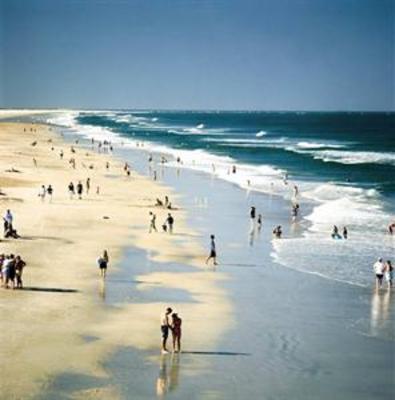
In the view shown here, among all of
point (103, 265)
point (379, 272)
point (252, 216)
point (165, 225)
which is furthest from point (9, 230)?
point (379, 272)

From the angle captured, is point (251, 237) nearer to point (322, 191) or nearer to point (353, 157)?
point (322, 191)

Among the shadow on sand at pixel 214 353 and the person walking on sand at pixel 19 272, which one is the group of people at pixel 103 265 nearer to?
the person walking on sand at pixel 19 272

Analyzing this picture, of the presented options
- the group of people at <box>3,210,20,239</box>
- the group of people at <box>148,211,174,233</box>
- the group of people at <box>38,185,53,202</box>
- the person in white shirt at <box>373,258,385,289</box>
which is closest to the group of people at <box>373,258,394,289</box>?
the person in white shirt at <box>373,258,385,289</box>

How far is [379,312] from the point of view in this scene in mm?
20500

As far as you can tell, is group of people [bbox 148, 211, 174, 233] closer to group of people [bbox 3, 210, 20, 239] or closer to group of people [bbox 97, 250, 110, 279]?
group of people [bbox 3, 210, 20, 239]

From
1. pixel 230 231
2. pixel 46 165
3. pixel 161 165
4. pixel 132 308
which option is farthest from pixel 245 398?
pixel 161 165

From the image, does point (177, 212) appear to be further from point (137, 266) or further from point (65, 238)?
point (137, 266)

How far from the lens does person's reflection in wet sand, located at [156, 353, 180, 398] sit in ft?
47.2

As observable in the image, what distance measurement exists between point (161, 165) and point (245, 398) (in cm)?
5434

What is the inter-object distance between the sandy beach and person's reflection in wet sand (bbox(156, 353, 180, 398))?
0.77 m

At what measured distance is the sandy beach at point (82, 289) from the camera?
15.8 meters

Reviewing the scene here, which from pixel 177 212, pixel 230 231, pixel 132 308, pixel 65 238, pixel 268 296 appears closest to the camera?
pixel 132 308

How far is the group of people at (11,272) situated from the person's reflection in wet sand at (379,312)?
10445mm

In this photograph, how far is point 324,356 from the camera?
16.7 m
